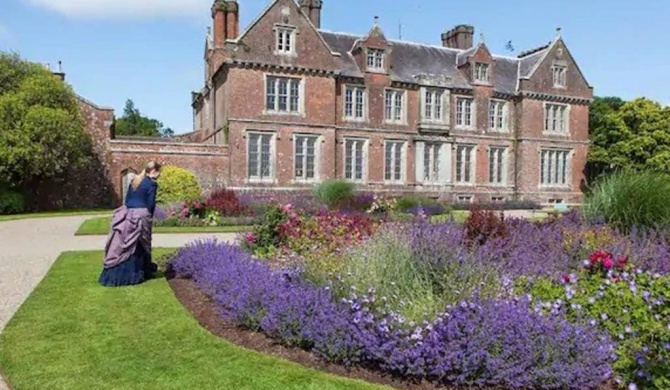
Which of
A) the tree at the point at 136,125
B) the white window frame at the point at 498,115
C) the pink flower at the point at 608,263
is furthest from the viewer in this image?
the tree at the point at 136,125

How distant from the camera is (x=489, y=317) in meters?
5.28

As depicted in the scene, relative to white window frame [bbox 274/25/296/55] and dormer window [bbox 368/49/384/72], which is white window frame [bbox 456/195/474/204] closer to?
dormer window [bbox 368/49/384/72]

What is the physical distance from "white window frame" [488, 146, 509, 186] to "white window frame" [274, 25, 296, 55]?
49.9 ft

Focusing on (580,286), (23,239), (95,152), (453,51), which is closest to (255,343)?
(580,286)

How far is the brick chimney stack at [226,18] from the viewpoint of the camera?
1282 inches

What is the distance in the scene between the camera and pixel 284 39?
3061 cm

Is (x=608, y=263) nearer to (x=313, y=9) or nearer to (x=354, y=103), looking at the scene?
(x=354, y=103)

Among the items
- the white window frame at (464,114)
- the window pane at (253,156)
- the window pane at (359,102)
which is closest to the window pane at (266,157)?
the window pane at (253,156)

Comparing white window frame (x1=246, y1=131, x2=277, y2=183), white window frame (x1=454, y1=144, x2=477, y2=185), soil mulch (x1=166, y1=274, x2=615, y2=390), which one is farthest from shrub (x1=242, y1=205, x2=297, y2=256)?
white window frame (x1=454, y1=144, x2=477, y2=185)

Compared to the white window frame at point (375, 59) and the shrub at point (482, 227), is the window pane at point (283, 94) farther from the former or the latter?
the shrub at point (482, 227)

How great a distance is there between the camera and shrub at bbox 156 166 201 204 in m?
26.0

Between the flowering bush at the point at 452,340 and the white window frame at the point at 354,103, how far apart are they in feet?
90.4

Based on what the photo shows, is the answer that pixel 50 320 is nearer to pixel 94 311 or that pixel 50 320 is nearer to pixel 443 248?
pixel 94 311

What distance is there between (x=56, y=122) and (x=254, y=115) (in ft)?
31.3
